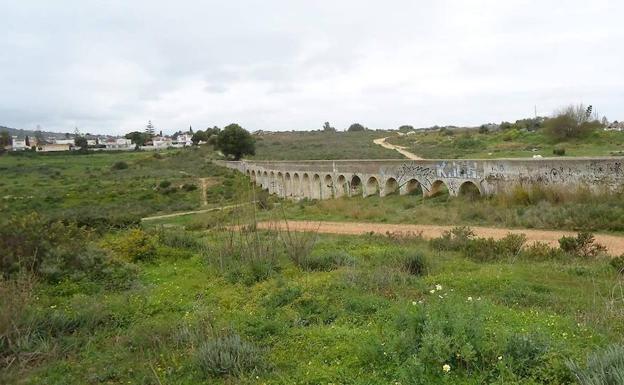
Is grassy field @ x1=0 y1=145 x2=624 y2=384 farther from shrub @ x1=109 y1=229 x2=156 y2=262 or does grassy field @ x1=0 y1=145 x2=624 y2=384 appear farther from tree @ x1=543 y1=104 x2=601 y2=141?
tree @ x1=543 y1=104 x2=601 y2=141

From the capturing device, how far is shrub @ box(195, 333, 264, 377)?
15.8 feet

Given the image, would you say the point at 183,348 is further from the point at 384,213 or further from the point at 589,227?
the point at 384,213

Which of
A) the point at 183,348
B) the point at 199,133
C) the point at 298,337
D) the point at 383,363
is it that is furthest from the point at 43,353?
the point at 199,133

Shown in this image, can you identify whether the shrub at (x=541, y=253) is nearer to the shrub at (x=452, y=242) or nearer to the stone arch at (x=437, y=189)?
the shrub at (x=452, y=242)

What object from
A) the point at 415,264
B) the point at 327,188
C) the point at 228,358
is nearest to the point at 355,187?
the point at 327,188

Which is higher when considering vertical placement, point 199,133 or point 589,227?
point 199,133

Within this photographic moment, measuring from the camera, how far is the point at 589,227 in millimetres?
12906

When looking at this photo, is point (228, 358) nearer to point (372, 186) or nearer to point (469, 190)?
point (469, 190)

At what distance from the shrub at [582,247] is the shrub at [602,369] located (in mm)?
6792

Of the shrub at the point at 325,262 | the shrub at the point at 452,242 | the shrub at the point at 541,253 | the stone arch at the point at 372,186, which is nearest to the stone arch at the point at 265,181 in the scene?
the stone arch at the point at 372,186

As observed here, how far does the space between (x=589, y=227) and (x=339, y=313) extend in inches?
384

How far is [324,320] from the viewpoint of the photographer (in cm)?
620

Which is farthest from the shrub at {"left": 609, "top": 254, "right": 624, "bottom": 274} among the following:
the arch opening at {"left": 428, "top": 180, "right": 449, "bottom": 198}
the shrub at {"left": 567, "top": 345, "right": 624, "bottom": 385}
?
the arch opening at {"left": 428, "top": 180, "right": 449, "bottom": 198}

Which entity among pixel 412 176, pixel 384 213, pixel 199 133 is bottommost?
pixel 384 213
